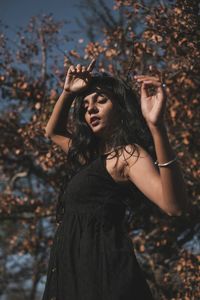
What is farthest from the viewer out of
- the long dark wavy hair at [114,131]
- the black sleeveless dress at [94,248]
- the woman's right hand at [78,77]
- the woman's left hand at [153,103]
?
the woman's right hand at [78,77]

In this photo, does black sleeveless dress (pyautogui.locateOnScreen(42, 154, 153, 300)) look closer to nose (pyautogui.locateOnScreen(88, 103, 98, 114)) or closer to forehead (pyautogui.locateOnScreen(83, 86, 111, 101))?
nose (pyautogui.locateOnScreen(88, 103, 98, 114))

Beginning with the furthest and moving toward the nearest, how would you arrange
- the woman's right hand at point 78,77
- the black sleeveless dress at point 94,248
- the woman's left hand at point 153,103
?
the woman's right hand at point 78,77 < the black sleeveless dress at point 94,248 < the woman's left hand at point 153,103

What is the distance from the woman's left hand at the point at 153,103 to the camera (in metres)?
1.71

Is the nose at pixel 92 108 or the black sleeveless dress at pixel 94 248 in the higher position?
the nose at pixel 92 108

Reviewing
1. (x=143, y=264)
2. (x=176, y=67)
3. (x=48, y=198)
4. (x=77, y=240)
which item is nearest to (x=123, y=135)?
(x=77, y=240)

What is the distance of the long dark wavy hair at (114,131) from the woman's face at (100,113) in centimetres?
4

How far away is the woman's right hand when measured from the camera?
2504mm

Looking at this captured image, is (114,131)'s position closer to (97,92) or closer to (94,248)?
(97,92)

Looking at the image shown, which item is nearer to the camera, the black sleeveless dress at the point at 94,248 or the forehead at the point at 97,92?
→ the black sleeveless dress at the point at 94,248

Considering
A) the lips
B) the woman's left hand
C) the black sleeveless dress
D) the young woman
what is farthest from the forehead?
the woman's left hand

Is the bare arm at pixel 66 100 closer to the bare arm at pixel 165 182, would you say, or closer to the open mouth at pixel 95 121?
the open mouth at pixel 95 121

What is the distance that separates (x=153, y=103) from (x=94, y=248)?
745 mm

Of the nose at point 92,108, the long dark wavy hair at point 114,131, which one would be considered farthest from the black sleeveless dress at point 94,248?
the nose at point 92,108

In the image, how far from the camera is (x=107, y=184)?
2.21m
